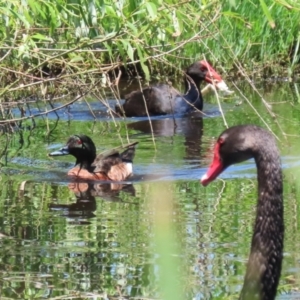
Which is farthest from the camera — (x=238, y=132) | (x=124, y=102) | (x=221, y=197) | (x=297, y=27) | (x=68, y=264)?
(x=297, y=27)

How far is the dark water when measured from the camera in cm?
678

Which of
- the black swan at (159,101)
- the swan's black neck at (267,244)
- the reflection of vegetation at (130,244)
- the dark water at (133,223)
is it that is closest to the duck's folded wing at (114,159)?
the dark water at (133,223)

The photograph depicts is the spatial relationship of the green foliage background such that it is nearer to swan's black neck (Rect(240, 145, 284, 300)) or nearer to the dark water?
the dark water

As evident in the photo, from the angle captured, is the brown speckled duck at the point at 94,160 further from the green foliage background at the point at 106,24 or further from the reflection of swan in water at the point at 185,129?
the green foliage background at the point at 106,24

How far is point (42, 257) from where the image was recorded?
7.55 meters

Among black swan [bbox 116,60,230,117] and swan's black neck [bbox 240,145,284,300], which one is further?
black swan [bbox 116,60,230,117]

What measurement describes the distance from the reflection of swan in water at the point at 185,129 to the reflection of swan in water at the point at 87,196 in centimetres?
155

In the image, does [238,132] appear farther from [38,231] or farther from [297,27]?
[297,27]

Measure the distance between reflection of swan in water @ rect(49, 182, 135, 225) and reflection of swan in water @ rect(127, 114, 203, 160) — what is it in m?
1.55

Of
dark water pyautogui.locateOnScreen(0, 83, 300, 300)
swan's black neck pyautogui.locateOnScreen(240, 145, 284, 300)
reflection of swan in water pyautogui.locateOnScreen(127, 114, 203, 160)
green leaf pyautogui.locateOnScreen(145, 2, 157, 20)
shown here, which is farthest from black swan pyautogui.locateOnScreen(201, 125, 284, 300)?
reflection of swan in water pyautogui.locateOnScreen(127, 114, 203, 160)

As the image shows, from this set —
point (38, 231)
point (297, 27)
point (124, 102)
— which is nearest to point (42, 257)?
point (38, 231)

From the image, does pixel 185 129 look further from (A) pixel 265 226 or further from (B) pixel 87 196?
(A) pixel 265 226

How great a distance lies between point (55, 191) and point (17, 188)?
1.20 ft

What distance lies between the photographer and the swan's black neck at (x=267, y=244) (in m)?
5.07
